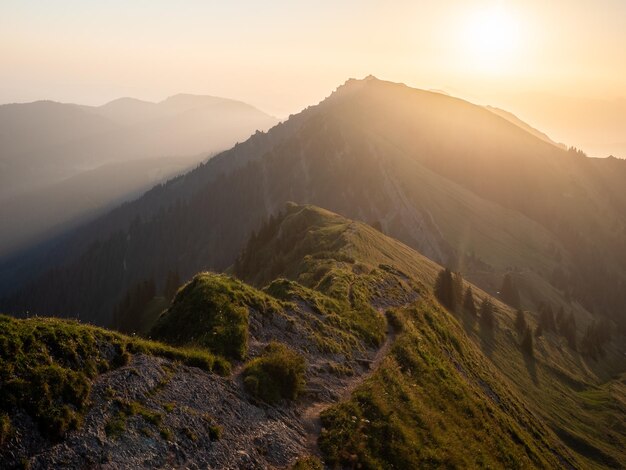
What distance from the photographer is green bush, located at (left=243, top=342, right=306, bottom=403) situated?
2444 centimetres

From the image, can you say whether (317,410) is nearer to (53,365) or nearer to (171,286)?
(53,365)

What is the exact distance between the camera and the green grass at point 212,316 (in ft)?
88.3

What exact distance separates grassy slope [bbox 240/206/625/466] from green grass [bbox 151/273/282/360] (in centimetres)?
1330

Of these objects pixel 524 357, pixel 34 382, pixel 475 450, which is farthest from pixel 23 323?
pixel 524 357

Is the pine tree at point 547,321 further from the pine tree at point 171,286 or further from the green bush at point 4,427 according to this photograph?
the green bush at point 4,427

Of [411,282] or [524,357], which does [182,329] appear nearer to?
[411,282]

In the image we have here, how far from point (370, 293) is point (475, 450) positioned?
22032 mm

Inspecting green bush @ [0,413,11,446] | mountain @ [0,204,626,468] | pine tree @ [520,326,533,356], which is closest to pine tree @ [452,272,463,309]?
pine tree @ [520,326,533,356]

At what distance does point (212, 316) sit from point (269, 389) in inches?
252

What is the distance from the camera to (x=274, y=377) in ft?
84.4

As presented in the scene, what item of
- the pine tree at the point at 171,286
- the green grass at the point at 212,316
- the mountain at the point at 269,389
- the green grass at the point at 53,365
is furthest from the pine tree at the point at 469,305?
the green grass at the point at 53,365

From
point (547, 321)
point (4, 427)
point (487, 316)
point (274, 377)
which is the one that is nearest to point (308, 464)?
point (274, 377)

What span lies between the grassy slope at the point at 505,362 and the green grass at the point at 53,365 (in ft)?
71.1

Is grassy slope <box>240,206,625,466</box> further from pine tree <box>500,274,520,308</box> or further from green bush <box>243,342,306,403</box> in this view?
pine tree <box>500,274,520,308</box>
